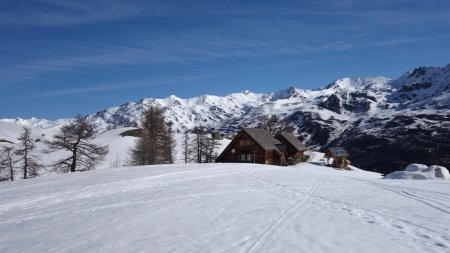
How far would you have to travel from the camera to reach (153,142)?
58562 mm

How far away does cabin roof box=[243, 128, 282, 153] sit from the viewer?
218ft

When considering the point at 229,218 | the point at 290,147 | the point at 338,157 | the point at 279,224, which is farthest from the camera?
the point at 290,147

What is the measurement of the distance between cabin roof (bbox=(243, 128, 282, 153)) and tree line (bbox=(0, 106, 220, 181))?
27.7 feet

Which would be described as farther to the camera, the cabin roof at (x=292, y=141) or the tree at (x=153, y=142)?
the cabin roof at (x=292, y=141)

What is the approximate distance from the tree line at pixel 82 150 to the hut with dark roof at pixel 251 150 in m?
4.97

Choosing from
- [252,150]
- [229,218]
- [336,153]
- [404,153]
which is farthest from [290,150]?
[404,153]

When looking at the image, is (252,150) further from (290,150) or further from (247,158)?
(290,150)

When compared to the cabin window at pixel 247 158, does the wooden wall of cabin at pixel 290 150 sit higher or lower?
higher

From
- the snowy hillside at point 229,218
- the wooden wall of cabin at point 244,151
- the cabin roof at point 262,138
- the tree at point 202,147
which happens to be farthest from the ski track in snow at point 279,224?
the tree at point 202,147

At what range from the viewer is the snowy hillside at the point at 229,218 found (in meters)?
12.2

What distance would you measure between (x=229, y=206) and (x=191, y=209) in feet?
5.28

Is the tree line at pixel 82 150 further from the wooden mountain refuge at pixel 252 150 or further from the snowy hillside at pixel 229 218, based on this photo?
the snowy hillside at pixel 229 218

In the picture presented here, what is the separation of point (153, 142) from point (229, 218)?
43925mm

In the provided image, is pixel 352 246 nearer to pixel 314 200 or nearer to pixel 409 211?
pixel 409 211
